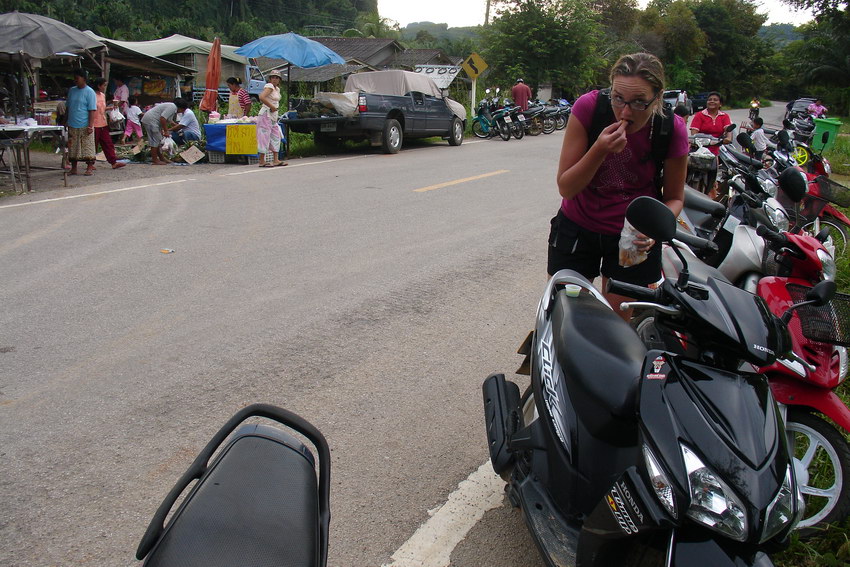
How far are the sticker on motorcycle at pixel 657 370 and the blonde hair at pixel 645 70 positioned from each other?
135cm

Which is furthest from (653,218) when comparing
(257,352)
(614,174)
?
(257,352)

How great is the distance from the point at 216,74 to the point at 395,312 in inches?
578

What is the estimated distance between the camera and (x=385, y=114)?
50.2ft

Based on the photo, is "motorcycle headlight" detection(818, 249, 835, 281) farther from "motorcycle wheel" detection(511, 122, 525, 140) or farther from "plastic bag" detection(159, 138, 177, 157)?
"motorcycle wheel" detection(511, 122, 525, 140)

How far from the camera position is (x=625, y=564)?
194 centimetres

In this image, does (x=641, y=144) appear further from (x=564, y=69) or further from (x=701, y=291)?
(x=564, y=69)

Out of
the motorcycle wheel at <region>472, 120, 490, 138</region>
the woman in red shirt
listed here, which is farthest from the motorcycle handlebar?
the motorcycle wheel at <region>472, 120, 490, 138</region>

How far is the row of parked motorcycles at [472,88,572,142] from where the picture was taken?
65.7ft

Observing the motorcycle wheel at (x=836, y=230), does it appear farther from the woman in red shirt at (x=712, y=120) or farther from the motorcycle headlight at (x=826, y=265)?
the woman in red shirt at (x=712, y=120)

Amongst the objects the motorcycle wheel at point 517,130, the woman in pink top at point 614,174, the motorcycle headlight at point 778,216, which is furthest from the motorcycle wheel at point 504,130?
the woman in pink top at point 614,174

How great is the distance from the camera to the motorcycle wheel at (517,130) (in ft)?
65.8

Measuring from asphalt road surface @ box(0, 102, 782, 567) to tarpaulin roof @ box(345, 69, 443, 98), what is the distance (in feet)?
28.0

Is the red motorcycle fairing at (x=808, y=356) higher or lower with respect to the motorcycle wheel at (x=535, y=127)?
lower

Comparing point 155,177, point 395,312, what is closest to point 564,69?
point 155,177
